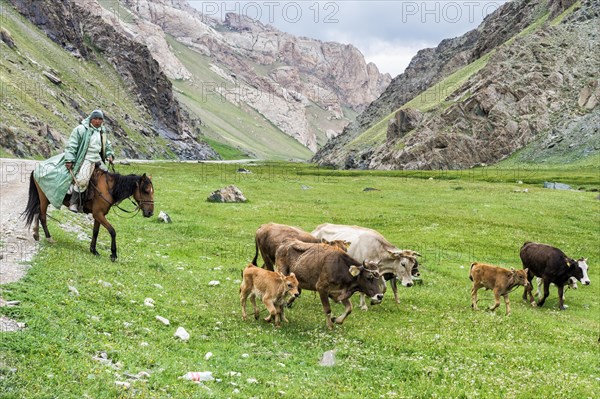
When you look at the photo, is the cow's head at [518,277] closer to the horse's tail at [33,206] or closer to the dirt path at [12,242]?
the dirt path at [12,242]

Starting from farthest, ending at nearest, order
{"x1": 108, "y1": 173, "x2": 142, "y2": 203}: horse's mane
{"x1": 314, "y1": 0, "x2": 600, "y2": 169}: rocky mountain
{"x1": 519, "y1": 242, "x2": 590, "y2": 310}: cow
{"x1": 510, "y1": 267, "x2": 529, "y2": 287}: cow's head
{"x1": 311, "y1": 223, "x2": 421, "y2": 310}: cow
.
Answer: {"x1": 314, "y1": 0, "x2": 600, "y2": 169}: rocky mountain
{"x1": 519, "y1": 242, "x2": 590, "y2": 310}: cow
{"x1": 510, "y1": 267, "x2": 529, "y2": 287}: cow's head
{"x1": 311, "y1": 223, "x2": 421, "y2": 310}: cow
{"x1": 108, "y1": 173, "x2": 142, "y2": 203}: horse's mane

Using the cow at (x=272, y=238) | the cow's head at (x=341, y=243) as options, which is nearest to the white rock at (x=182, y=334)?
the cow at (x=272, y=238)

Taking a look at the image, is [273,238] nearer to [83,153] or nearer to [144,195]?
[144,195]

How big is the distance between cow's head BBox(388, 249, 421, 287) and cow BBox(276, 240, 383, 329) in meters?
4.69

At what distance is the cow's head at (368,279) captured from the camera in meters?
15.0

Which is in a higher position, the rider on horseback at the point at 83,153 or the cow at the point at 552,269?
the rider on horseback at the point at 83,153

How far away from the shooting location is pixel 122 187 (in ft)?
65.5

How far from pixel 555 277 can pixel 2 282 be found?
2421 centimetres

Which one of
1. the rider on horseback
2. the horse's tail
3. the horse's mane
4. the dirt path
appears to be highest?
the rider on horseback

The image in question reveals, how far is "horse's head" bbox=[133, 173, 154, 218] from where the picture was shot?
19.9m

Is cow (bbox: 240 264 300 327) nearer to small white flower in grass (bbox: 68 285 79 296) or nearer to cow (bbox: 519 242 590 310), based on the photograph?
small white flower in grass (bbox: 68 285 79 296)

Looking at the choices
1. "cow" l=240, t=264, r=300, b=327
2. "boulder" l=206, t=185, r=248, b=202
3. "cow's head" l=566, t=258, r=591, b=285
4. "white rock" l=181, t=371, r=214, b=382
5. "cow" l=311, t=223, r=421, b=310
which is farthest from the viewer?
Answer: "boulder" l=206, t=185, r=248, b=202

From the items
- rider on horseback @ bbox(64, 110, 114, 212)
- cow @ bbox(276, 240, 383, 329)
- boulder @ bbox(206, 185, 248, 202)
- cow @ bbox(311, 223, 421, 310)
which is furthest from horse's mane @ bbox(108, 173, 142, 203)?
boulder @ bbox(206, 185, 248, 202)

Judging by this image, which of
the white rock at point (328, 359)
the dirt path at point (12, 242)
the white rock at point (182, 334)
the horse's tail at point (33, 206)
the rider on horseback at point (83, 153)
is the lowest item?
the white rock at point (328, 359)
